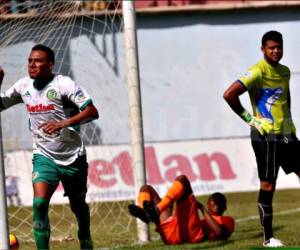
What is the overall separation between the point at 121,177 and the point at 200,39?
21.6 feet

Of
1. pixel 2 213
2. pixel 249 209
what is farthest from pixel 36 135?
pixel 249 209

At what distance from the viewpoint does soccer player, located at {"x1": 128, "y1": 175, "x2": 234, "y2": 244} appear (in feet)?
28.1

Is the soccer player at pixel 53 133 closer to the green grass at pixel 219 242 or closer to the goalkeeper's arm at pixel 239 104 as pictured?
the goalkeeper's arm at pixel 239 104

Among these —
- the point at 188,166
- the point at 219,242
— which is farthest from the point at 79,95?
the point at 188,166

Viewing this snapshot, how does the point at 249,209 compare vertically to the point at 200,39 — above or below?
below

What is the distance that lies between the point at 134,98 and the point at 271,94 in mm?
2047

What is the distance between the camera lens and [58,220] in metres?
12.4

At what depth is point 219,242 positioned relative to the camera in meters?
8.98

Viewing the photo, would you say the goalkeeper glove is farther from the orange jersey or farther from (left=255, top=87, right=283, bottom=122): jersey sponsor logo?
the orange jersey

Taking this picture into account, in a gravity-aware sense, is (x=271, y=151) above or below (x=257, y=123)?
below

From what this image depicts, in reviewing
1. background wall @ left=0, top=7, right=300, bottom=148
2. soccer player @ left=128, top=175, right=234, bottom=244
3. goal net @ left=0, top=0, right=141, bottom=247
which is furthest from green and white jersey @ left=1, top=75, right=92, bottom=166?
background wall @ left=0, top=7, right=300, bottom=148

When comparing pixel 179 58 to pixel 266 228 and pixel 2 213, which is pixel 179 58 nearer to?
pixel 266 228

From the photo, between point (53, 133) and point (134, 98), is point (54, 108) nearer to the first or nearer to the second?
point (53, 133)

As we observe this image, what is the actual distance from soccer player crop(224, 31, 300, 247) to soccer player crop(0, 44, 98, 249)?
1.51 meters
